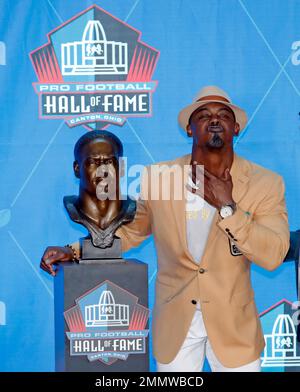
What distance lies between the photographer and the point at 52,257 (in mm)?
2979

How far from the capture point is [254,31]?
409cm

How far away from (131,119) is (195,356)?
1.65 m

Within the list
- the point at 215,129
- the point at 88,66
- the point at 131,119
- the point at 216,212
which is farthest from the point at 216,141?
the point at 88,66

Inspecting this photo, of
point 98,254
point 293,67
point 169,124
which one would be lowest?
point 98,254

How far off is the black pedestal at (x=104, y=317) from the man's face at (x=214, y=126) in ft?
1.86

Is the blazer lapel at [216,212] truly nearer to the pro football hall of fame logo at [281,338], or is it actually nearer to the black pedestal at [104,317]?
the black pedestal at [104,317]

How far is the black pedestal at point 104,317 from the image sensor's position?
2.85m

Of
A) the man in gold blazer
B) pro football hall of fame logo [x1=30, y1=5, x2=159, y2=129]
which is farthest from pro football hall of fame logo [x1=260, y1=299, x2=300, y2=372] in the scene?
pro football hall of fame logo [x1=30, y1=5, x2=159, y2=129]

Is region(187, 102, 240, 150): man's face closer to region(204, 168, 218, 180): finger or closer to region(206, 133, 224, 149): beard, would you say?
region(206, 133, 224, 149): beard

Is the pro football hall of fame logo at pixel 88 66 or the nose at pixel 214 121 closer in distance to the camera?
the nose at pixel 214 121

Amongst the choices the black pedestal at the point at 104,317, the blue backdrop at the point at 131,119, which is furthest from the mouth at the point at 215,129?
the blue backdrop at the point at 131,119
